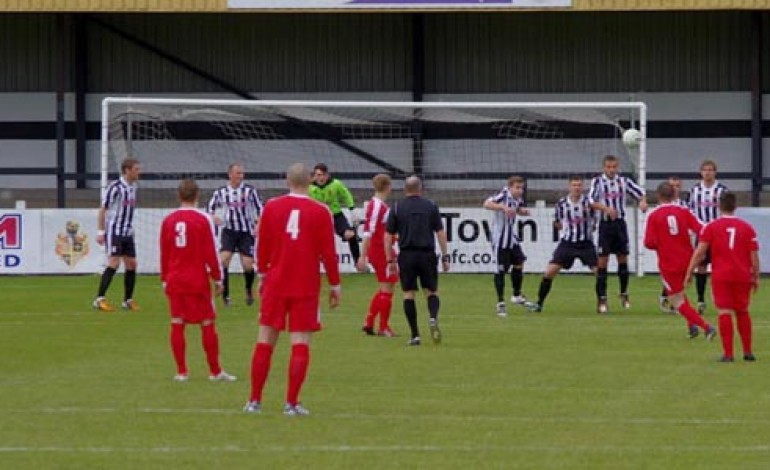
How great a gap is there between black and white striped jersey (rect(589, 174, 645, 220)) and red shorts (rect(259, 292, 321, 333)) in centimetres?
1235

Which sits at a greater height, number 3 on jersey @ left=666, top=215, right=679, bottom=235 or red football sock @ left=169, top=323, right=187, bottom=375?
number 3 on jersey @ left=666, top=215, right=679, bottom=235

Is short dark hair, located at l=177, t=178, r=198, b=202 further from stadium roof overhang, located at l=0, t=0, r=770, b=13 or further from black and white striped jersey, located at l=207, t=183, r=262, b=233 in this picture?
stadium roof overhang, located at l=0, t=0, r=770, b=13

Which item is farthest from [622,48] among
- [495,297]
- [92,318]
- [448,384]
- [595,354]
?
[448,384]

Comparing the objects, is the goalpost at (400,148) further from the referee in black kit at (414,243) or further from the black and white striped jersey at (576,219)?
the referee in black kit at (414,243)

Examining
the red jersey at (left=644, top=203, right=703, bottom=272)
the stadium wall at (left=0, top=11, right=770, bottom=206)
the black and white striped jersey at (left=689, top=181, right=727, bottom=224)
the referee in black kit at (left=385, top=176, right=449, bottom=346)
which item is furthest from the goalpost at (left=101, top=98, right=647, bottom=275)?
the referee in black kit at (left=385, top=176, right=449, bottom=346)

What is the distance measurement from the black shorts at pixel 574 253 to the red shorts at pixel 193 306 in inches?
375

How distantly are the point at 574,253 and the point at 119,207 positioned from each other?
20.8 feet

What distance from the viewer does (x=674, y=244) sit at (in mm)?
20281

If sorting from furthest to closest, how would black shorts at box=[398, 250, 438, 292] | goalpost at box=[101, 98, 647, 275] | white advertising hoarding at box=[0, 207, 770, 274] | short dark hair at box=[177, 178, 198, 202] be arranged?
1. goalpost at box=[101, 98, 647, 275]
2. white advertising hoarding at box=[0, 207, 770, 274]
3. black shorts at box=[398, 250, 438, 292]
4. short dark hair at box=[177, 178, 198, 202]

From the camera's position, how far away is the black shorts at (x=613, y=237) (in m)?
25.3

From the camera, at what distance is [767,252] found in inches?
1268

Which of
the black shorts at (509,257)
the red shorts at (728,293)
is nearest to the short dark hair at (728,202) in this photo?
the red shorts at (728,293)

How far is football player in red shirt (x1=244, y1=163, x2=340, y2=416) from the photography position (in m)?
13.4

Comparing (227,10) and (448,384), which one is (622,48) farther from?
(448,384)
